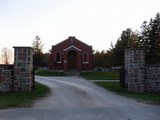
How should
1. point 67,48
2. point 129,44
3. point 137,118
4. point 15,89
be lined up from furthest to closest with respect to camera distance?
point 129,44 < point 67,48 < point 15,89 < point 137,118

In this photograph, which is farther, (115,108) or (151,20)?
(151,20)

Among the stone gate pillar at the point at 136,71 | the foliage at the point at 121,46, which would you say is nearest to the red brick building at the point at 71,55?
the foliage at the point at 121,46

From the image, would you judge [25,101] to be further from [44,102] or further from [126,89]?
[126,89]

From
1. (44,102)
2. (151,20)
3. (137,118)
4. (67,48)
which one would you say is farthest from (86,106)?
(151,20)

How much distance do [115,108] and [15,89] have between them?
7.32m

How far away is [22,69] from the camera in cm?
1692

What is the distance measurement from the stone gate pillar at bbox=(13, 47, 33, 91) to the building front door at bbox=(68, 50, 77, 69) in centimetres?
3025

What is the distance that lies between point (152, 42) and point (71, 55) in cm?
1264

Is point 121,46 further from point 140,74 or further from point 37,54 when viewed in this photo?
point 140,74

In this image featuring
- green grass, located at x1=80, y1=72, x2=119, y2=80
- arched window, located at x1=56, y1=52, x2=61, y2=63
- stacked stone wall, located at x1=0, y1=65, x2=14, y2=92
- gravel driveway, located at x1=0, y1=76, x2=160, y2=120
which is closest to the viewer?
gravel driveway, located at x1=0, y1=76, x2=160, y2=120

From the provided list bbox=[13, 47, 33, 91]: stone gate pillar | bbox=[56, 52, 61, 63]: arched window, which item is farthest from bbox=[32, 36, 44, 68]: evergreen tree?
bbox=[13, 47, 33, 91]: stone gate pillar

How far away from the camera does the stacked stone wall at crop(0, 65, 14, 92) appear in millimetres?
16609

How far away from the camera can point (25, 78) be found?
1688 cm

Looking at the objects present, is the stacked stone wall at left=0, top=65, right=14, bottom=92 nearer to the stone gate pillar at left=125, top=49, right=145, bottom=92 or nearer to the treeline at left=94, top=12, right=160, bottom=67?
the stone gate pillar at left=125, top=49, right=145, bottom=92
